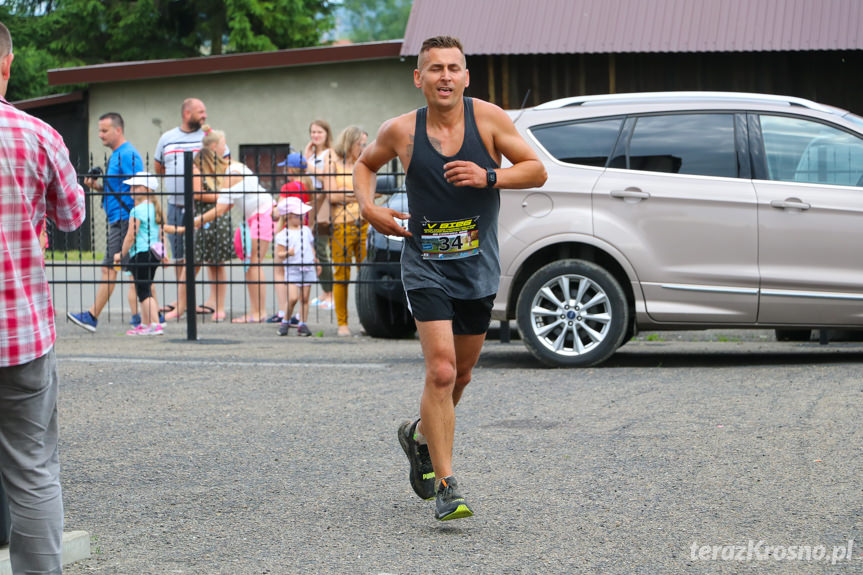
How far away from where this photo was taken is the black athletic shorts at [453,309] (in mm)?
5121

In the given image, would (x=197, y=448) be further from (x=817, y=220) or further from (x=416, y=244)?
(x=817, y=220)

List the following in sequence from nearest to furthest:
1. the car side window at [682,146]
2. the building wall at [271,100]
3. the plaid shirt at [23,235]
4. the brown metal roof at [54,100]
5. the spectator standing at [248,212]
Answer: the plaid shirt at [23,235] < the car side window at [682,146] < the spectator standing at [248,212] < the building wall at [271,100] < the brown metal roof at [54,100]

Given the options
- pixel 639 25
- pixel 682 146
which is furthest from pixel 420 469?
pixel 639 25

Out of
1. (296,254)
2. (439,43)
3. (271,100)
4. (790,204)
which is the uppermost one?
(271,100)

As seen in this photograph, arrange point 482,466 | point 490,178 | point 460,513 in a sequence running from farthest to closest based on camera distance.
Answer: point 482,466 → point 490,178 → point 460,513

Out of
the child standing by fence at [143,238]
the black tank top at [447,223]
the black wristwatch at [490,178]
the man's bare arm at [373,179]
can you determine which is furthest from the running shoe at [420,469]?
the child standing by fence at [143,238]

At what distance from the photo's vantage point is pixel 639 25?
20094mm

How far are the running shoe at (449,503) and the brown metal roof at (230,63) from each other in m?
19.9

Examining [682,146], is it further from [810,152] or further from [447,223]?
[447,223]

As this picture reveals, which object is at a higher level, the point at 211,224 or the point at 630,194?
the point at 630,194

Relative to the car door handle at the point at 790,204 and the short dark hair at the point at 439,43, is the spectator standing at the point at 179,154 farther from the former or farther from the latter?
the short dark hair at the point at 439,43

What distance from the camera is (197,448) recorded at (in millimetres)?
6520

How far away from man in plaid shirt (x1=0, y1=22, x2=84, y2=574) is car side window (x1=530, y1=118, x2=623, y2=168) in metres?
5.96

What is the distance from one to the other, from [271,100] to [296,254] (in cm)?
1405
